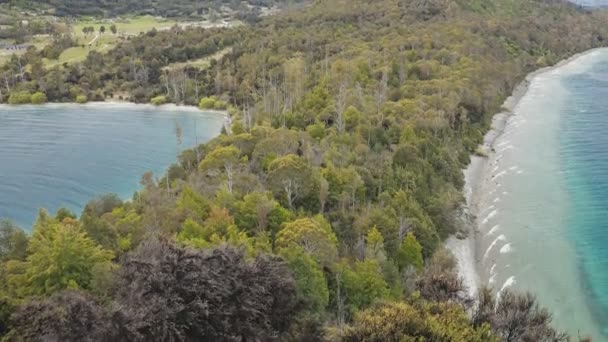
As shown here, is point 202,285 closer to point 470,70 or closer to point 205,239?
point 205,239

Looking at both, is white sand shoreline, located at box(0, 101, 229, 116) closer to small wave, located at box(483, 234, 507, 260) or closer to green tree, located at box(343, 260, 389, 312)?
small wave, located at box(483, 234, 507, 260)

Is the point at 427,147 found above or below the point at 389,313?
below

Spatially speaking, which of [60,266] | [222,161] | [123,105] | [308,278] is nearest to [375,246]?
[308,278]

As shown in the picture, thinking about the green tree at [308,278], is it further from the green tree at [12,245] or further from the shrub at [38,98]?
the shrub at [38,98]

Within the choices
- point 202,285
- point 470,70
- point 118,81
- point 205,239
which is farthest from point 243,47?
point 202,285

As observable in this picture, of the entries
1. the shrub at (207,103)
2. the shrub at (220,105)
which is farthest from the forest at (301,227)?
the shrub at (207,103)

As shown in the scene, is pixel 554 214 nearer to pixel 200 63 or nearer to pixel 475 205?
pixel 475 205

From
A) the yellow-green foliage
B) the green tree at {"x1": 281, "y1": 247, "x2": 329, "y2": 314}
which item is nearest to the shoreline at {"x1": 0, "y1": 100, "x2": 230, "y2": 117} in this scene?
the yellow-green foliage
